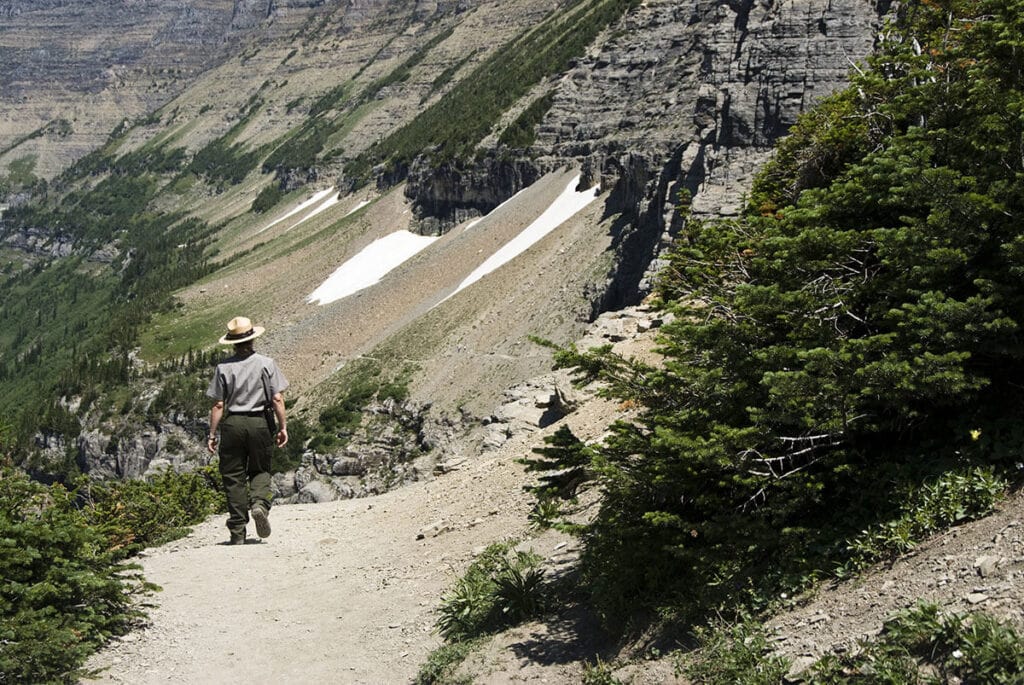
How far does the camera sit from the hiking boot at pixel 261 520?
38.3ft

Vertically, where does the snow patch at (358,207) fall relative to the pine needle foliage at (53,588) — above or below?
below

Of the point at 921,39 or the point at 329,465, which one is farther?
the point at 329,465

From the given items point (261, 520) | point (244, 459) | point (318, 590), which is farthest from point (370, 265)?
point (318, 590)

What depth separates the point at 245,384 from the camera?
10836 millimetres

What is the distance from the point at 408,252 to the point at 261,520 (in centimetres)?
7812

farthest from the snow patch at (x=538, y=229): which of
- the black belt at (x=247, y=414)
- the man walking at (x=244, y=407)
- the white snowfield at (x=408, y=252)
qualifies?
the black belt at (x=247, y=414)

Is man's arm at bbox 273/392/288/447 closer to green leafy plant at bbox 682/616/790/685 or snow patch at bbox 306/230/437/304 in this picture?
green leafy plant at bbox 682/616/790/685

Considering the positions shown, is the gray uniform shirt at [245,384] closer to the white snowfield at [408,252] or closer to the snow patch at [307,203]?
the white snowfield at [408,252]

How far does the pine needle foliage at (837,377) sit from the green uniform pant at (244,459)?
185 inches

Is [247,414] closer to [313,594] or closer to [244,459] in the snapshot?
[244,459]

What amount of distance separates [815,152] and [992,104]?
3.77 m

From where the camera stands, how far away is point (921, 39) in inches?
422

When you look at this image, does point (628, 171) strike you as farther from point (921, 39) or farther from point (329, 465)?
point (921, 39)

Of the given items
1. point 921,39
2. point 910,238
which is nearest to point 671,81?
point 921,39
